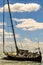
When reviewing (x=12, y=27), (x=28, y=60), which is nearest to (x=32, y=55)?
(x=28, y=60)

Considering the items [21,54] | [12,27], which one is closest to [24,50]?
[21,54]

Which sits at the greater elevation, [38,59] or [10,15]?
[10,15]

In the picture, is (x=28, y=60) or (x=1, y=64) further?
(x=28, y=60)

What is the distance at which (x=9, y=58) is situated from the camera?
322 feet

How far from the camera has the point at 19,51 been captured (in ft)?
309

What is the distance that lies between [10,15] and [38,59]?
13098mm

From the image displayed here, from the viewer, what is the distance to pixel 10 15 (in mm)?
92375

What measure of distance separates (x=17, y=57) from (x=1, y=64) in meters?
11.6

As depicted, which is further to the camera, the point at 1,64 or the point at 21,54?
the point at 21,54

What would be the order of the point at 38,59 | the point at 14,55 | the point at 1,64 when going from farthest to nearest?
the point at 14,55
the point at 38,59
the point at 1,64

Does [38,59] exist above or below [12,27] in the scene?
below

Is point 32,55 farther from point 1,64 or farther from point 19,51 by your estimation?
point 1,64

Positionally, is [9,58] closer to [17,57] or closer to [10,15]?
[17,57]

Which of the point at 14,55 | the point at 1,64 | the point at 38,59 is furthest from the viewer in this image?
the point at 14,55
